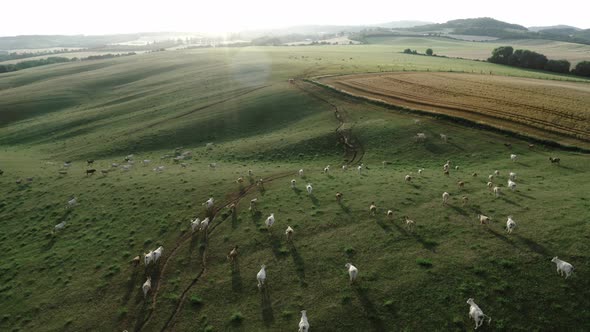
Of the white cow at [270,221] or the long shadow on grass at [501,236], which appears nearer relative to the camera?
the long shadow on grass at [501,236]

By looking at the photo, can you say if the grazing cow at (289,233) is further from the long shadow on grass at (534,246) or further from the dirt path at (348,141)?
the dirt path at (348,141)

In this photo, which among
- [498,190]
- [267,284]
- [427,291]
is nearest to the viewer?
[427,291]

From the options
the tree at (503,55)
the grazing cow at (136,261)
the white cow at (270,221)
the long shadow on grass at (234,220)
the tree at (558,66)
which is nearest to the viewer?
the grazing cow at (136,261)

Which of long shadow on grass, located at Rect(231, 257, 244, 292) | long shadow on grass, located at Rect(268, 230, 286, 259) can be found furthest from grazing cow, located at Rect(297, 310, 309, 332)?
long shadow on grass, located at Rect(268, 230, 286, 259)

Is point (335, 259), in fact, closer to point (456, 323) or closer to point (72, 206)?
point (456, 323)

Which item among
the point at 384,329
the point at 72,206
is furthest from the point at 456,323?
the point at 72,206

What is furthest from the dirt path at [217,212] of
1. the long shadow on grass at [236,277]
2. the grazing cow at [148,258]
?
the long shadow on grass at [236,277]

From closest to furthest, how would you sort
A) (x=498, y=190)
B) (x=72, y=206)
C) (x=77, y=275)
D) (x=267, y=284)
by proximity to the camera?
(x=267, y=284) → (x=77, y=275) → (x=498, y=190) → (x=72, y=206)
